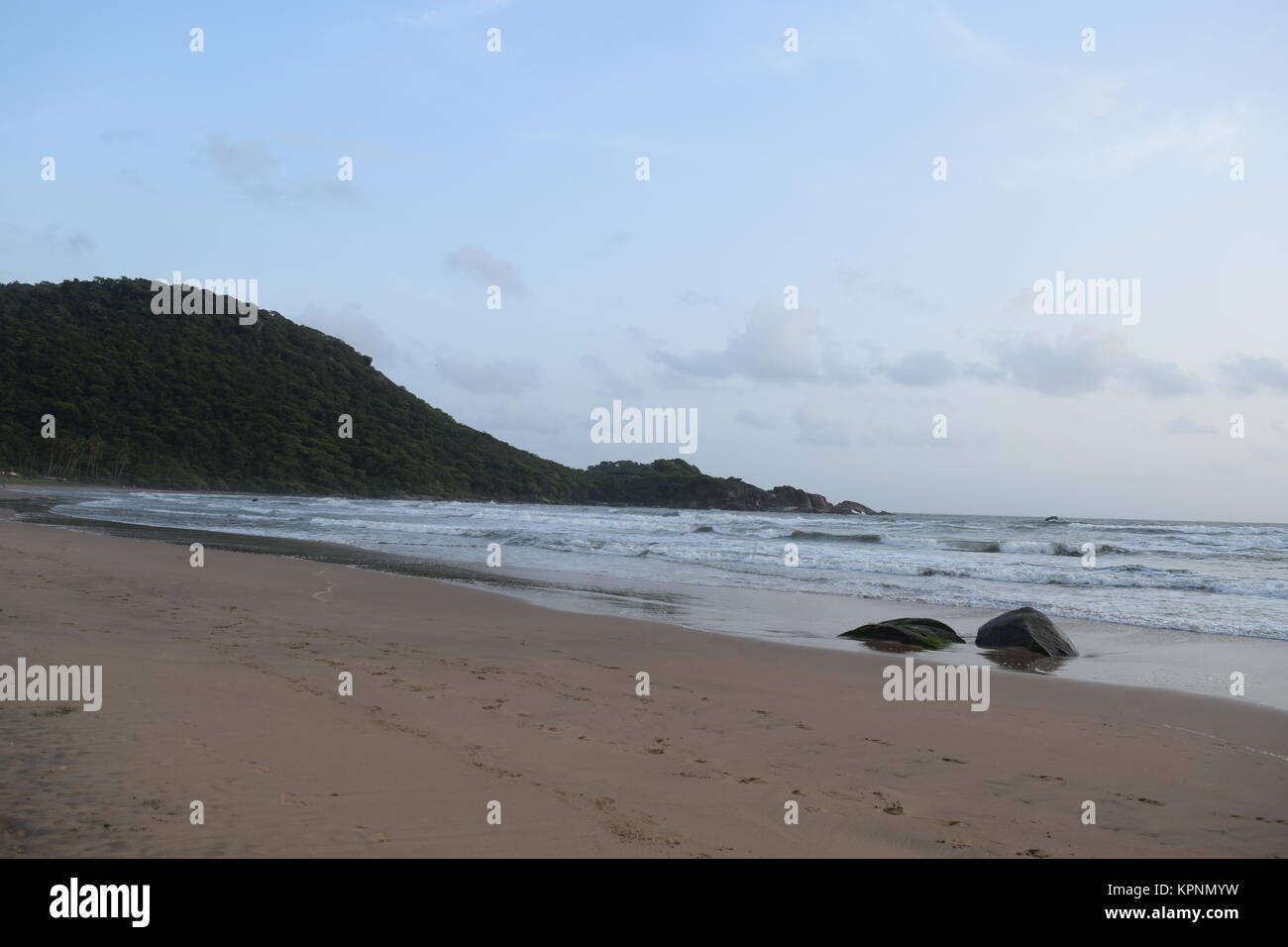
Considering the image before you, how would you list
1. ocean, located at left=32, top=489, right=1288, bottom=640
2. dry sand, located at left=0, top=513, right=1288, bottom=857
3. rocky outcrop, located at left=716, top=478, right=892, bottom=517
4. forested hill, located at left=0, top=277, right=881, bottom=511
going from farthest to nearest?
rocky outcrop, located at left=716, top=478, right=892, bottom=517 < forested hill, located at left=0, top=277, right=881, bottom=511 < ocean, located at left=32, top=489, right=1288, bottom=640 < dry sand, located at left=0, top=513, right=1288, bottom=857

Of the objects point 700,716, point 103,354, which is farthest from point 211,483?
point 700,716

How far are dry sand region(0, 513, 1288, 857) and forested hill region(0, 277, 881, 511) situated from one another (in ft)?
214

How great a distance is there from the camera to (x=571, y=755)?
16.3 feet

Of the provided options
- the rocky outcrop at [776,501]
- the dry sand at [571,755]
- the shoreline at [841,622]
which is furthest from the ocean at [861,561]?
the rocky outcrop at [776,501]

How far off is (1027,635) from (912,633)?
140 centimetres

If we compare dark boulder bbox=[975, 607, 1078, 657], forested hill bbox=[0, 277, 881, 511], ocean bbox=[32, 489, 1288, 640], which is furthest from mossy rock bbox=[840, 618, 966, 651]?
forested hill bbox=[0, 277, 881, 511]

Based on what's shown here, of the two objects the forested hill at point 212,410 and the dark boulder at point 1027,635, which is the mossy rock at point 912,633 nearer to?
the dark boulder at point 1027,635

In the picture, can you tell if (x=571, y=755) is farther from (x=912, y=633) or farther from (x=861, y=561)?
(x=861, y=561)

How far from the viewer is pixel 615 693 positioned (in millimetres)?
6934

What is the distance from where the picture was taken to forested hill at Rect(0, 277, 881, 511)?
64.8 m

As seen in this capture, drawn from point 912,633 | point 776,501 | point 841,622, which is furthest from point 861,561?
point 776,501

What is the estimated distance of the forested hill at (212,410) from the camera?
64.8 m

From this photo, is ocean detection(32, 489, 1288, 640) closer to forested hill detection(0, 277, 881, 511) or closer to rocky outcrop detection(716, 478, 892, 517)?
forested hill detection(0, 277, 881, 511)

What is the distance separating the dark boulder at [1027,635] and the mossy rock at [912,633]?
44 cm
